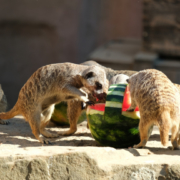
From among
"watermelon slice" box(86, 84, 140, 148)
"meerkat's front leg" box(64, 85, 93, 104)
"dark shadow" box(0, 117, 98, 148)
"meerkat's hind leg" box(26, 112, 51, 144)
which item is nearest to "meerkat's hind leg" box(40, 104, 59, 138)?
"dark shadow" box(0, 117, 98, 148)

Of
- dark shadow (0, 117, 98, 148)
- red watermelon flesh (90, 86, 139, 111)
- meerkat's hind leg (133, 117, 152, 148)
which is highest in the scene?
red watermelon flesh (90, 86, 139, 111)

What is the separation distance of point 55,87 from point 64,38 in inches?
183

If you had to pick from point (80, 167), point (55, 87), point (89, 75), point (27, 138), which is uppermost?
point (89, 75)

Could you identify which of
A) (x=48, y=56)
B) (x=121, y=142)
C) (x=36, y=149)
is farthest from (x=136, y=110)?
(x=48, y=56)

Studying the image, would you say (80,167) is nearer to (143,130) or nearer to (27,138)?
(143,130)

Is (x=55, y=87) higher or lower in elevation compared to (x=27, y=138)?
higher

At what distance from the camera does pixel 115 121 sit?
3.57 m

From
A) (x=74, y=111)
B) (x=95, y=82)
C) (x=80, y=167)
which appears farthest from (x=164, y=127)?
(x=74, y=111)

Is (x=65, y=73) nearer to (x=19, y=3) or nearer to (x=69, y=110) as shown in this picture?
(x=69, y=110)

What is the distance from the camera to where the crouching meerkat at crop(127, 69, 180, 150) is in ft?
10.3

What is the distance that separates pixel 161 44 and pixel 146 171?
5623 mm

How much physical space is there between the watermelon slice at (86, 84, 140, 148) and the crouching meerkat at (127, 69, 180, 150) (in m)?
0.15

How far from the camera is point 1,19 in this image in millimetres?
8195

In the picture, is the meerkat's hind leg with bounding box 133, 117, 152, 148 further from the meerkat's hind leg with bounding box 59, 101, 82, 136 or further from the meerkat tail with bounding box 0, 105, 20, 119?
the meerkat tail with bounding box 0, 105, 20, 119
